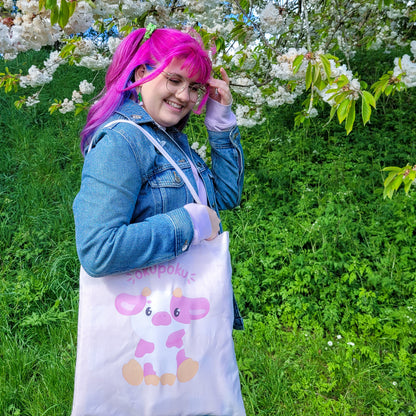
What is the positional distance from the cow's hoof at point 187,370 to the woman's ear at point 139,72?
0.74 meters

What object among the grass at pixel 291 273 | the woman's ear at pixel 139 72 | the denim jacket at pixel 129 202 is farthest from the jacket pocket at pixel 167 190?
the grass at pixel 291 273

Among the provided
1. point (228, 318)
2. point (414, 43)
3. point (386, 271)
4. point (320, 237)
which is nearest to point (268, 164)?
point (320, 237)

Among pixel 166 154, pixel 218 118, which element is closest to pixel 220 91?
pixel 218 118

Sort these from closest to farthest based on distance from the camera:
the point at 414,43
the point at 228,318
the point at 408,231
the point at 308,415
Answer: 1. the point at 228,318
2. the point at 414,43
3. the point at 308,415
4. the point at 408,231

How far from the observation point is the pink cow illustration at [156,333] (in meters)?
0.97

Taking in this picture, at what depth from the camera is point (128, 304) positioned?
97cm

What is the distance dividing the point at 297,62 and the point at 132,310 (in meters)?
1.05

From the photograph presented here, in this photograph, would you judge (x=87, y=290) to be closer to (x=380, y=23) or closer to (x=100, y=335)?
(x=100, y=335)

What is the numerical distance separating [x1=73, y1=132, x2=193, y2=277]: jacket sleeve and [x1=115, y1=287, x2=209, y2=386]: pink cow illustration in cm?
9

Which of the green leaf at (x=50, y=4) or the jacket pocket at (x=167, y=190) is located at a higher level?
the green leaf at (x=50, y=4)

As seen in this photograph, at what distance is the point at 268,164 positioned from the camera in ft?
14.1

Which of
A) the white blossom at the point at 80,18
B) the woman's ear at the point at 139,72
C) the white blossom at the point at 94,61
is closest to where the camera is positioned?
the woman's ear at the point at 139,72

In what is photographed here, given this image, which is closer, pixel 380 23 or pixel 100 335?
pixel 100 335

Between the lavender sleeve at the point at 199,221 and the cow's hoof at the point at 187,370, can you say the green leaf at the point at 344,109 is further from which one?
the cow's hoof at the point at 187,370
